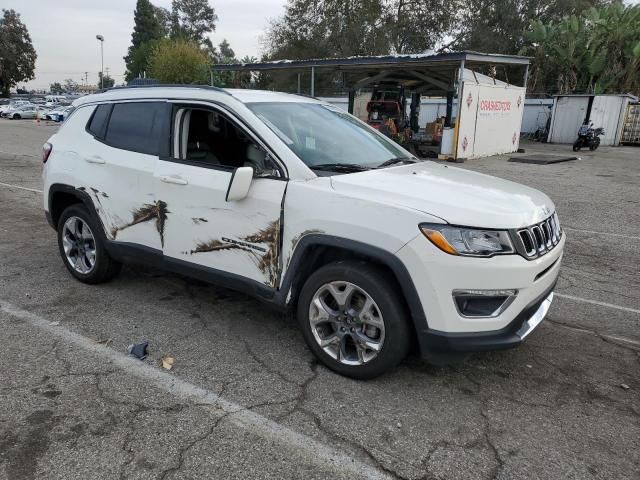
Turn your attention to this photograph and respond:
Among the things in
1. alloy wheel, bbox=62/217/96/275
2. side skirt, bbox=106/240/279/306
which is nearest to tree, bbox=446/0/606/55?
alloy wheel, bbox=62/217/96/275

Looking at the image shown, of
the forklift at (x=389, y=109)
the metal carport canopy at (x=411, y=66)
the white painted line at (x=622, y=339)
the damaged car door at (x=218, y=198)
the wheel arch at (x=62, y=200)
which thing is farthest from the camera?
the forklift at (x=389, y=109)

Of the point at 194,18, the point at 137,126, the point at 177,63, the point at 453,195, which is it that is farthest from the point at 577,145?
the point at 194,18

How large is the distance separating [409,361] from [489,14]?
41946 mm

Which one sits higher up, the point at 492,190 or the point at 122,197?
the point at 492,190

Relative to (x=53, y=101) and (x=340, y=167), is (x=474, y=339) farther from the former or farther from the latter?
(x=53, y=101)

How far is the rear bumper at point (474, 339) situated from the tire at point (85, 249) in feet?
9.91

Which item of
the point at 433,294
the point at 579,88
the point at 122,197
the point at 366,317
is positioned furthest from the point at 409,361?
the point at 579,88

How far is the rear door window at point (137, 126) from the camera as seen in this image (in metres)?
4.13

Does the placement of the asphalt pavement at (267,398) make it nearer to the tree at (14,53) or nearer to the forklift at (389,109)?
the forklift at (389,109)

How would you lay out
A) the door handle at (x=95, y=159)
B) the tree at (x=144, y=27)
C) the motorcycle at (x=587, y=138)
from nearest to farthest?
the door handle at (x=95, y=159)
the motorcycle at (x=587, y=138)
the tree at (x=144, y=27)

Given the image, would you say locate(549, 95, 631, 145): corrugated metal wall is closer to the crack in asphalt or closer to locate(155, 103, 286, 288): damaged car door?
the crack in asphalt

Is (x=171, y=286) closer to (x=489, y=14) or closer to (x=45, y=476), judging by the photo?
(x=45, y=476)

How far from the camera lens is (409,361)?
141 inches

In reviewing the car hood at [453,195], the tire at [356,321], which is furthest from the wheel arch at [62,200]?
the car hood at [453,195]
